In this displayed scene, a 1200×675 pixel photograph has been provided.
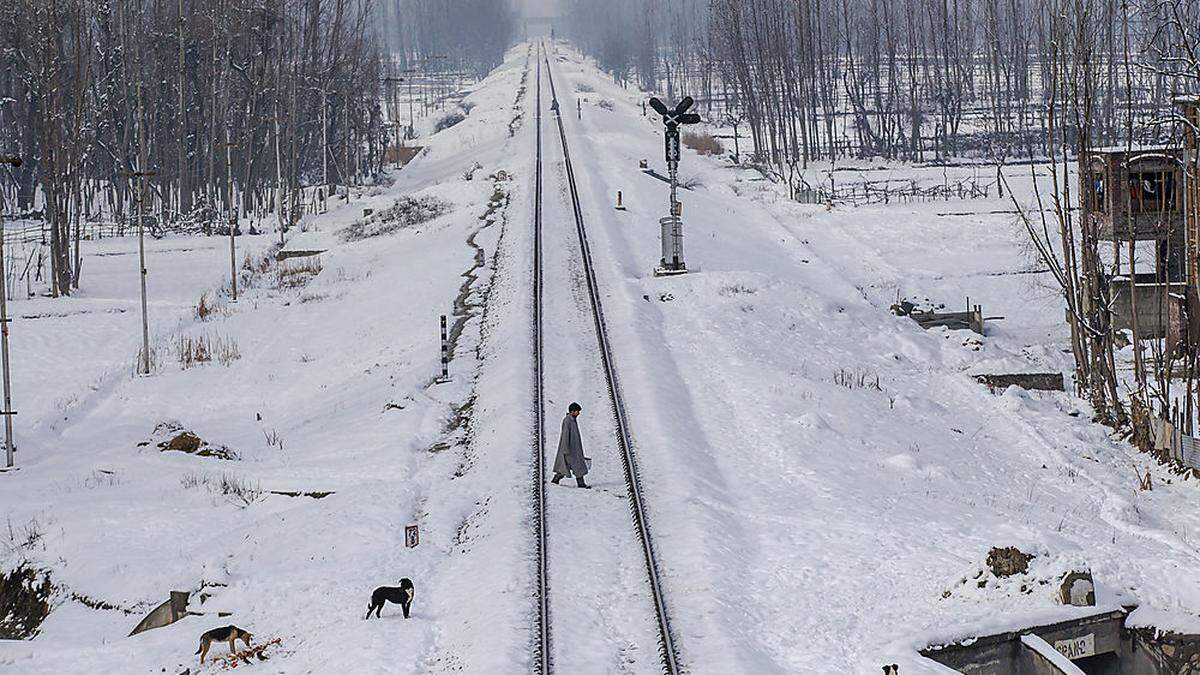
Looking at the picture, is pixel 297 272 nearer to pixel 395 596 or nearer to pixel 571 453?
pixel 571 453

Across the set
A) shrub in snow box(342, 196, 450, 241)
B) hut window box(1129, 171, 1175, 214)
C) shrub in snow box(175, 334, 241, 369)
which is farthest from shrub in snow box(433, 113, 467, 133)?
hut window box(1129, 171, 1175, 214)

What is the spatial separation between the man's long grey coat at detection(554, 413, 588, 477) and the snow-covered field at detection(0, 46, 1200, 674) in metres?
0.31

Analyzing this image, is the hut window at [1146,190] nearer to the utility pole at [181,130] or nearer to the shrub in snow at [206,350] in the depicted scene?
the shrub in snow at [206,350]

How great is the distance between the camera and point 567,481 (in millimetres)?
18922

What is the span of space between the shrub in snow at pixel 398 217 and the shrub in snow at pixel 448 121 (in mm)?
66519

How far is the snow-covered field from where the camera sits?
14445 mm

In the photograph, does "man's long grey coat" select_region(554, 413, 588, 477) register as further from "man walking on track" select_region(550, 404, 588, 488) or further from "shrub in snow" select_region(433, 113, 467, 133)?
"shrub in snow" select_region(433, 113, 467, 133)

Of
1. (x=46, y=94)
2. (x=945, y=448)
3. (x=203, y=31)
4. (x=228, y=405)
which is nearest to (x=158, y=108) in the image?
(x=203, y=31)

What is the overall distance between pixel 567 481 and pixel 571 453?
681 millimetres

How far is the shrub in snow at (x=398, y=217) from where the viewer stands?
54250 millimetres

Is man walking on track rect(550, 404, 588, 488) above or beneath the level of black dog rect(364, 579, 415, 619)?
above

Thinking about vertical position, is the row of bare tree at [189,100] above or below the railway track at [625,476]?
above

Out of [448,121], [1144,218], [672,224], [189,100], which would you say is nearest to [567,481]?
[672,224]

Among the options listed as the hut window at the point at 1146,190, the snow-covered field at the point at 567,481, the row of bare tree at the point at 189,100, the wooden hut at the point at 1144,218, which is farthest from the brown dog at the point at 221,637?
the row of bare tree at the point at 189,100
